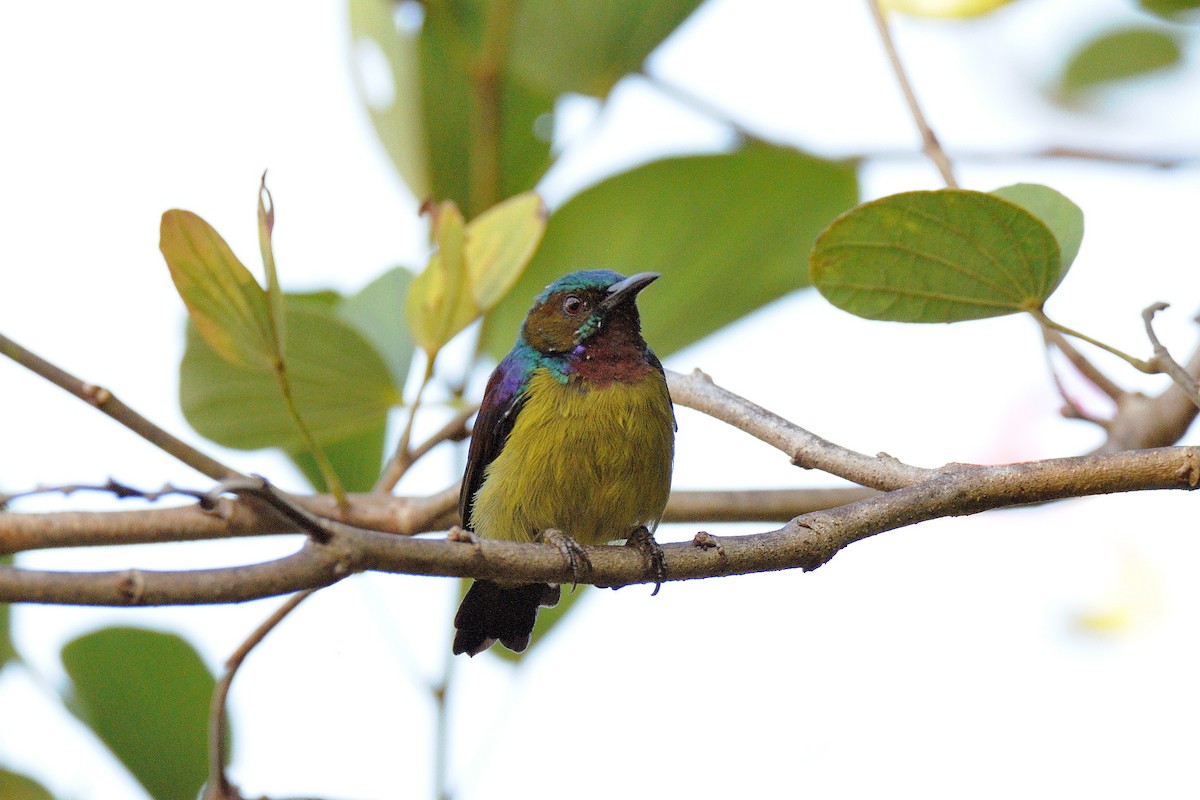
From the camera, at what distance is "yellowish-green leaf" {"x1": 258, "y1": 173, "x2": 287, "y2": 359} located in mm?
1916

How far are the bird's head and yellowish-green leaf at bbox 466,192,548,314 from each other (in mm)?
648

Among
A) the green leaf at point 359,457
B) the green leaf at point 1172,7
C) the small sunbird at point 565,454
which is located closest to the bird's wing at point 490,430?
the small sunbird at point 565,454

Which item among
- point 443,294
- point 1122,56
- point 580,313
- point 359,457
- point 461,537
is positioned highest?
point 1122,56

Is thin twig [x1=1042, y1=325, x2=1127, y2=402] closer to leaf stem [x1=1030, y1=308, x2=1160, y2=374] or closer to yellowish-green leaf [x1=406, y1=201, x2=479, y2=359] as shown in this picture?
leaf stem [x1=1030, y1=308, x2=1160, y2=374]

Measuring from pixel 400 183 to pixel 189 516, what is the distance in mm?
1326

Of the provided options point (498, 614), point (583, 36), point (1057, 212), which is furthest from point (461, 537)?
point (583, 36)

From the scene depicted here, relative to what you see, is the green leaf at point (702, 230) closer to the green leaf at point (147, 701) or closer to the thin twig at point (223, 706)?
the green leaf at point (147, 701)

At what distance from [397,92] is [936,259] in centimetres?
186

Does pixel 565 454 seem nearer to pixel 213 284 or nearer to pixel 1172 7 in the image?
pixel 213 284

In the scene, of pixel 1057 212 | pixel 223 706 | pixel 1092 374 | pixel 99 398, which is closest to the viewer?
pixel 99 398

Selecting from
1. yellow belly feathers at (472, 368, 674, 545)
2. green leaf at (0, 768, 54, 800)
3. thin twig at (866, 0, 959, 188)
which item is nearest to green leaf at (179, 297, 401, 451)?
yellow belly feathers at (472, 368, 674, 545)

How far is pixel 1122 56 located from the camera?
3852 millimetres

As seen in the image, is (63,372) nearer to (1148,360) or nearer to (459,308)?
(459,308)

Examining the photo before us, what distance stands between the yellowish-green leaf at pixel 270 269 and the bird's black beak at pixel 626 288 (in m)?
1.49
